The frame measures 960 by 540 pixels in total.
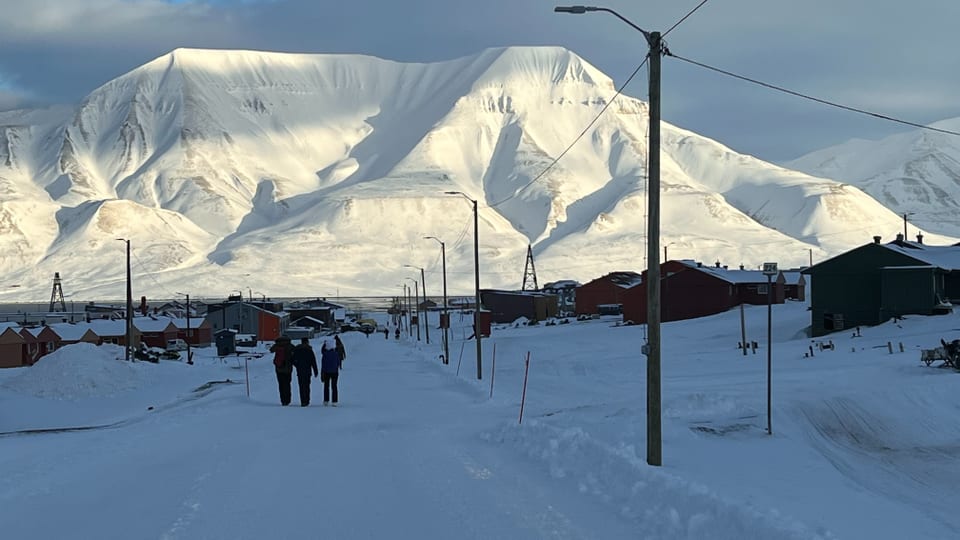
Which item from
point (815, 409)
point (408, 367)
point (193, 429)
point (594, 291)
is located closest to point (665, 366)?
point (408, 367)

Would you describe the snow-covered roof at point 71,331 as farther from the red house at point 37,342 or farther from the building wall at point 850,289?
the building wall at point 850,289

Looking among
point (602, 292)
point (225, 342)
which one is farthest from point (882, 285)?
point (602, 292)

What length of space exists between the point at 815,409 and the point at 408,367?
28.4 metres

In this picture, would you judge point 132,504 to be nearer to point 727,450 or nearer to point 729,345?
point 727,450

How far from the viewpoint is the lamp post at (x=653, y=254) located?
14375mm

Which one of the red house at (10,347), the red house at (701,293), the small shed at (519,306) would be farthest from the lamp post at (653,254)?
the small shed at (519,306)

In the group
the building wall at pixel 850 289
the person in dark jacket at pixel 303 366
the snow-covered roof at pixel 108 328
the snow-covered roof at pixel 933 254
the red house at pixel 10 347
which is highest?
the snow-covered roof at pixel 933 254

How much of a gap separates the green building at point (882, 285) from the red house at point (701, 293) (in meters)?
23.8

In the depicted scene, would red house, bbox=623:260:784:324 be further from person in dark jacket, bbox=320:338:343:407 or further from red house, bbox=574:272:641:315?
person in dark jacket, bbox=320:338:343:407

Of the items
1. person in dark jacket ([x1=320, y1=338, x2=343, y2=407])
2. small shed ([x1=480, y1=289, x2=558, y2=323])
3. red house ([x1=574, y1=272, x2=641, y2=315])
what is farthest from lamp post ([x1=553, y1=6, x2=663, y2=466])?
small shed ([x1=480, y1=289, x2=558, y2=323])

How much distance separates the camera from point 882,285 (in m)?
58.0

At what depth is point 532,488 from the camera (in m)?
13.2

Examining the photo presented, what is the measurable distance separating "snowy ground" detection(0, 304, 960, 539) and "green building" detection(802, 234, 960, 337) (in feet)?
72.5

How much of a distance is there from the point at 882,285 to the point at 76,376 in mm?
42637
